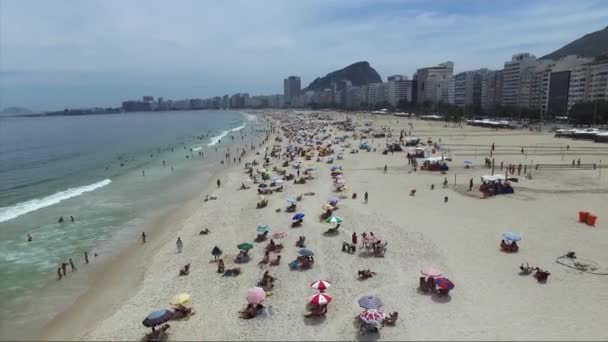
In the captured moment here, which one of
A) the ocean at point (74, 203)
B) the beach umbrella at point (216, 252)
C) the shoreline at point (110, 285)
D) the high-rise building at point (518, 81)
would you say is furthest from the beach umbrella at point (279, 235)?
the high-rise building at point (518, 81)

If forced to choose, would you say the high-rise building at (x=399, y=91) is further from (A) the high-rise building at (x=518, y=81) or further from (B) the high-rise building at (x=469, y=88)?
(A) the high-rise building at (x=518, y=81)

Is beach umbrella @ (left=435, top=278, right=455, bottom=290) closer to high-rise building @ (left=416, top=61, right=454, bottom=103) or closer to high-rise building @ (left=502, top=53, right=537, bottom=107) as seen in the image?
high-rise building @ (left=502, top=53, right=537, bottom=107)

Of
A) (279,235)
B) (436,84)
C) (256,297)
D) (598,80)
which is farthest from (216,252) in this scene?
(436,84)

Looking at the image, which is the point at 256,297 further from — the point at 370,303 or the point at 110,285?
the point at 110,285

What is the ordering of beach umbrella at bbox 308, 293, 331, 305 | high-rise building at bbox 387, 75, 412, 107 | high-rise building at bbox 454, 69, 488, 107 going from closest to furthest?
beach umbrella at bbox 308, 293, 331, 305 → high-rise building at bbox 454, 69, 488, 107 → high-rise building at bbox 387, 75, 412, 107

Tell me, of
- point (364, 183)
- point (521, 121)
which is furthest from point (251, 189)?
point (521, 121)

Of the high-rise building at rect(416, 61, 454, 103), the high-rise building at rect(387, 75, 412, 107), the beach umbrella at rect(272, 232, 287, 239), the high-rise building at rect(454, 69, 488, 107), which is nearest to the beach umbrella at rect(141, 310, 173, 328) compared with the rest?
the beach umbrella at rect(272, 232, 287, 239)

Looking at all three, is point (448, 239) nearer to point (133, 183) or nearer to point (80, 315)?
point (80, 315)
